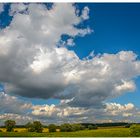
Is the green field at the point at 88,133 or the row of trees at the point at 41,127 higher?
the row of trees at the point at 41,127

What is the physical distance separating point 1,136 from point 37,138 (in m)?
1.39

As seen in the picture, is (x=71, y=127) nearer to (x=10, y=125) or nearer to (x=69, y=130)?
(x=69, y=130)

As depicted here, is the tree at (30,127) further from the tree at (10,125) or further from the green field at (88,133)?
the tree at (10,125)

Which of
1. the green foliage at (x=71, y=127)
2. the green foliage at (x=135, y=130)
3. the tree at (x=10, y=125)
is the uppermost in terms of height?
the tree at (x=10, y=125)

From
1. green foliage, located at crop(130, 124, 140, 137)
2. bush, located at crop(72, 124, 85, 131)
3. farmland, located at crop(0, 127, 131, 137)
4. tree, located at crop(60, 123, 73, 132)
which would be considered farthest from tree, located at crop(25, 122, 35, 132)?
green foliage, located at crop(130, 124, 140, 137)

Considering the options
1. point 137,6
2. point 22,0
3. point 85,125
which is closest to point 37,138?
point 85,125

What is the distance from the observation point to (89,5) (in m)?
16.7

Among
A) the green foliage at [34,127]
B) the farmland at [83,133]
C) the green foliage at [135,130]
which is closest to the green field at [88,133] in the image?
the farmland at [83,133]

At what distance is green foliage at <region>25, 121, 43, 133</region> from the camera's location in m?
16.8

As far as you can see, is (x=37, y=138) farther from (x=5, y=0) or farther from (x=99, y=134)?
(x=5, y=0)

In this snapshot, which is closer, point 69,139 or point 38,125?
point 69,139

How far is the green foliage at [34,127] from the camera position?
1680 centimetres

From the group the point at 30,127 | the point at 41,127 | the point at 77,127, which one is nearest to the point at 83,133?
the point at 77,127

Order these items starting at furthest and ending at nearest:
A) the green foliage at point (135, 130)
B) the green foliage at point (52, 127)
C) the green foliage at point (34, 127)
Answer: the green foliage at point (34, 127)
the green foliage at point (52, 127)
the green foliage at point (135, 130)
